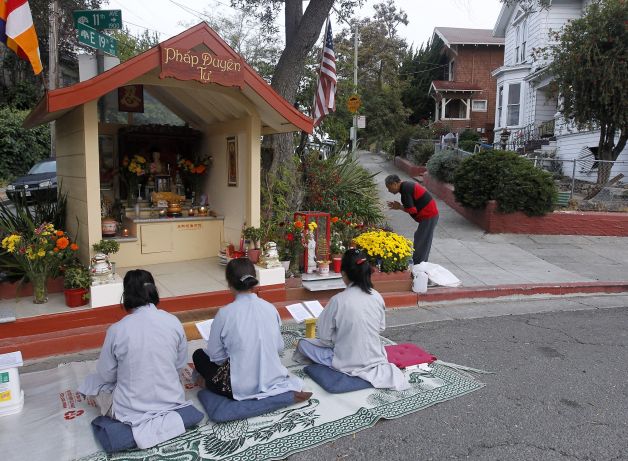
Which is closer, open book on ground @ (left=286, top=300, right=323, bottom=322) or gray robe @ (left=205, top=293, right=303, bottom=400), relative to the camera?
gray robe @ (left=205, top=293, right=303, bottom=400)

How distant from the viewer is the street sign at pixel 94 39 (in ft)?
21.0

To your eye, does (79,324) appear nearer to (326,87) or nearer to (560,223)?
(326,87)

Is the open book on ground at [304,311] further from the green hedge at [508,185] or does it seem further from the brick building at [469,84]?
the brick building at [469,84]

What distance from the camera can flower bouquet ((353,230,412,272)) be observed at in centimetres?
747

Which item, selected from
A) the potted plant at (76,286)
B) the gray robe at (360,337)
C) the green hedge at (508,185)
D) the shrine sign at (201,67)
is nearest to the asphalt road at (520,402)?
the gray robe at (360,337)

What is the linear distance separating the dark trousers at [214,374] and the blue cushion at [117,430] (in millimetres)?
291

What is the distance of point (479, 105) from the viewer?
109 ft

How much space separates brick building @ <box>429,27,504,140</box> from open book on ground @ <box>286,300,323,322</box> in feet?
92.1

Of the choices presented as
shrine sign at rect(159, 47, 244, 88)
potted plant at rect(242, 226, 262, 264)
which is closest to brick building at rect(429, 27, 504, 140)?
potted plant at rect(242, 226, 262, 264)

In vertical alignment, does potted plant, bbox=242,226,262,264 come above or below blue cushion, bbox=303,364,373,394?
above

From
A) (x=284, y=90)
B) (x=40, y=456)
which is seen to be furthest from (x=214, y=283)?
(x=284, y=90)

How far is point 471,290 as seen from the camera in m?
7.76

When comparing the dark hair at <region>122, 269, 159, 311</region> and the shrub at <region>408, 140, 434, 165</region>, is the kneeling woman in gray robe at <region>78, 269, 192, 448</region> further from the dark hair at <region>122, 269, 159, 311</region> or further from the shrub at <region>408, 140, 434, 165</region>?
the shrub at <region>408, 140, 434, 165</region>

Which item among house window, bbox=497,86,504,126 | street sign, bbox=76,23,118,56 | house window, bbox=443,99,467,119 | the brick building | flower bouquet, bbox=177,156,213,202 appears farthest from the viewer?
house window, bbox=443,99,467,119
